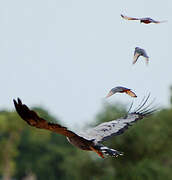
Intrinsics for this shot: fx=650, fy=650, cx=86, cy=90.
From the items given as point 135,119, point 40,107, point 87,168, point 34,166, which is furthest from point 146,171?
point 40,107

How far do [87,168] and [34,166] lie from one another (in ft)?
104

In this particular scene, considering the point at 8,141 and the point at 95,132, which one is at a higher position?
the point at 8,141

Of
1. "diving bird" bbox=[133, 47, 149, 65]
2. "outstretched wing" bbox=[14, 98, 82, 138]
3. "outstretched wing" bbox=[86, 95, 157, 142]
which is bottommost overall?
"outstretched wing" bbox=[14, 98, 82, 138]

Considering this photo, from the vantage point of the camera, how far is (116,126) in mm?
8797

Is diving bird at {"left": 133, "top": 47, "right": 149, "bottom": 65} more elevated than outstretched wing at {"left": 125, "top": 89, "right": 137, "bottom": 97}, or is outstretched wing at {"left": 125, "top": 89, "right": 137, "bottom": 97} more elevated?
diving bird at {"left": 133, "top": 47, "right": 149, "bottom": 65}

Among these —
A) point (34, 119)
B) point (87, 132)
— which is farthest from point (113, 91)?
point (34, 119)

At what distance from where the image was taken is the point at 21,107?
22.1ft

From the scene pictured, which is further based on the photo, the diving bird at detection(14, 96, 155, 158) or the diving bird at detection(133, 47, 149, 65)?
the diving bird at detection(133, 47, 149, 65)

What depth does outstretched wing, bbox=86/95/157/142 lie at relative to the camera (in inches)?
325

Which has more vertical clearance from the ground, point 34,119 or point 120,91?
point 120,91

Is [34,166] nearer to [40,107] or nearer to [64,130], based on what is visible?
[40,107]

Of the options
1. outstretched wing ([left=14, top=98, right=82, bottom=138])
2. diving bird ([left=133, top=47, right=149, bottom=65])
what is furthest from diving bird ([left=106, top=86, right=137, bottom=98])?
outstretched wing ([left=14, top=98, right=82, bottom=138])

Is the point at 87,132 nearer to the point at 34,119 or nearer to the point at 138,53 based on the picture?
the point at 138,53

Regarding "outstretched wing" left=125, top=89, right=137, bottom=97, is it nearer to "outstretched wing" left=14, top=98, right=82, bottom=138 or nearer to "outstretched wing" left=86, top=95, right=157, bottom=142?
"outstretched wing" left=86, top=95, right=157, bottom=142
